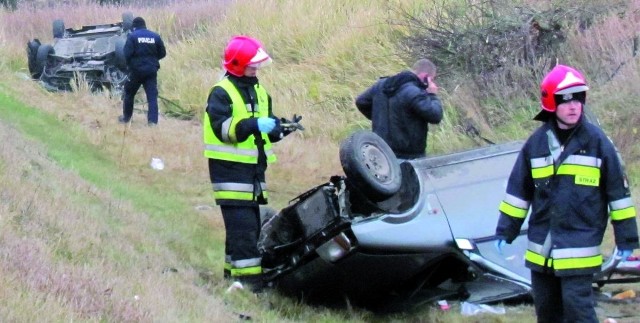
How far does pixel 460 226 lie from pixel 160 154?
6.51 metres

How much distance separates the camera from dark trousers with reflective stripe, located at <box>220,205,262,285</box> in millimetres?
6066

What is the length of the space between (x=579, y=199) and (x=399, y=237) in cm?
133

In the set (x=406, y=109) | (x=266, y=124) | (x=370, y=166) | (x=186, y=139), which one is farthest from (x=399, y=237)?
(x=186, y=139)

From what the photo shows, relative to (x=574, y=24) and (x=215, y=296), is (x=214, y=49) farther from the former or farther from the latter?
(x=215, y=296)

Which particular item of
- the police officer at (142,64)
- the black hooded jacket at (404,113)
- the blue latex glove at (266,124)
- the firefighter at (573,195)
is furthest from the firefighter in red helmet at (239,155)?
the police officer at (142,64)

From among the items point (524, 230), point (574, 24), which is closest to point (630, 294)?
point (524, 230)

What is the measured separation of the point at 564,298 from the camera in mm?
4520

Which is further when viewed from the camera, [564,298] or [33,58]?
[33,58]

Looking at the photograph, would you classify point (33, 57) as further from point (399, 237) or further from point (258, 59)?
point (399, 237)

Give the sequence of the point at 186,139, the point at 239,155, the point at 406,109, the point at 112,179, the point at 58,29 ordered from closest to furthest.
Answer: the point at 239,155
the point at 406,109
the point at 112,179
the point at 186,139
the point at 58,29

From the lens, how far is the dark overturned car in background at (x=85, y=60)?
16078 millimetres

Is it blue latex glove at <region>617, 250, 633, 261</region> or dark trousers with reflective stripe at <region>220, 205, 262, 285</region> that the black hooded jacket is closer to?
dark trousers with reflective stripe at <region>220, 205, 262, 285</region>

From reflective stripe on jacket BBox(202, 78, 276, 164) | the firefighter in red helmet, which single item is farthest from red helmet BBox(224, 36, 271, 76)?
reflective stripe on jacket BBox(202, 78, 276, 164)

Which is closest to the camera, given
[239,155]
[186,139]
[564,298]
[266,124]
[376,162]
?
[564,298]
